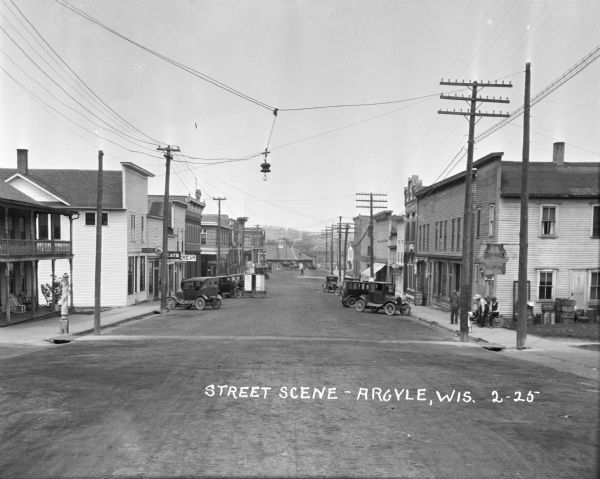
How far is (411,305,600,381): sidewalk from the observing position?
15453 mm

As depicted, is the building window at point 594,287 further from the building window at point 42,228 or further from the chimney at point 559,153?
the building window at point 42,228

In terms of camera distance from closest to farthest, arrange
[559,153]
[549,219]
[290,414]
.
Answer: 1. [290,414]
2. [549,219]
3. [559,153]

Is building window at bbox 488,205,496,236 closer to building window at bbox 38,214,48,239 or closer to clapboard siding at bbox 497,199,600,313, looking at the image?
clapboard siding at bbox 497,199,600,313

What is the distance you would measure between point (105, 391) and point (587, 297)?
26.2m

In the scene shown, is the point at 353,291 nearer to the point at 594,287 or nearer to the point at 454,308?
the point at 454,308

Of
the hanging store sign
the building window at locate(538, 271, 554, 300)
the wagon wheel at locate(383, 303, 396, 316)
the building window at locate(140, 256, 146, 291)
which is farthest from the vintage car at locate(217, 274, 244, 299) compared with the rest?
the hanging store sign

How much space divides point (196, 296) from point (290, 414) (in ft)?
98.5

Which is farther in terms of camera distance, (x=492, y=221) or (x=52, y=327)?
(x=492, y=221)

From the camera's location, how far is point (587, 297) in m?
29.4

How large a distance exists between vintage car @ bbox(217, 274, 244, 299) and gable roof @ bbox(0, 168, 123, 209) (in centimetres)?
1290

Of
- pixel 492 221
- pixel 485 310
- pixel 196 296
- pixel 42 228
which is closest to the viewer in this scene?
pixel 485 310

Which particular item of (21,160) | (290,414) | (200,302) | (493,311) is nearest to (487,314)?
(493,311)

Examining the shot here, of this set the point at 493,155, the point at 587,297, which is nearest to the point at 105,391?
the point at 493,155

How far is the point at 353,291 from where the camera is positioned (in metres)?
39.5
